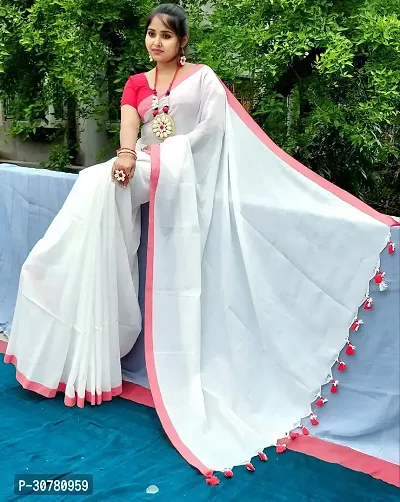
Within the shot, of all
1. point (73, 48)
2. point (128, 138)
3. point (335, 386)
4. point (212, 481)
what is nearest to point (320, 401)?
point (335, 386)

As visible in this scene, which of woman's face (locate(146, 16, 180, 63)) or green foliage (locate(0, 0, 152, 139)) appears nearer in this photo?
woman's face (locate(146, 16, 180, 63))

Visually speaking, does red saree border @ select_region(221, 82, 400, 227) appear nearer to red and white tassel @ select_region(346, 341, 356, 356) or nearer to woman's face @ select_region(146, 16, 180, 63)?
woman's face @ select_region(146, 16, 180, 63)

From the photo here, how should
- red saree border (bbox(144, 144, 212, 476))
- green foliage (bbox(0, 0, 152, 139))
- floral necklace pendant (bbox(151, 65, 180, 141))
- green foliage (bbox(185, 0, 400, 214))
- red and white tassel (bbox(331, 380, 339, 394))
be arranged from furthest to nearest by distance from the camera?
green foliage (bbox(0, 0, 152, 139)) < green foliage (bbox(185, 0, 400, 214)) < floral necklace pendant (bbox(151, 65, 180, 141)) < red saree border (bbox(144, 144, 212, 476)) < red and white tassel (bbox(331, 380, 339, 394))

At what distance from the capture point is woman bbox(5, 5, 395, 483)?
218cm

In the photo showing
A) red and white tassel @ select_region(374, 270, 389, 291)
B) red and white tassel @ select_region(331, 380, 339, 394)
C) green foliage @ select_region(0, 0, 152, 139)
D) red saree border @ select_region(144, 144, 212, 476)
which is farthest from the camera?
green foliage @ select_region(0, 0, 152, 139)

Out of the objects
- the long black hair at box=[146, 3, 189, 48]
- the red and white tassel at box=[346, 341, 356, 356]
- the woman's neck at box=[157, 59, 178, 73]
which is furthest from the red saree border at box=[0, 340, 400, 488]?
the long black hair at box=[146, 3, 189, 48]

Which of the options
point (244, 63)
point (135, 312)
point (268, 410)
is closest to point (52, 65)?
point (244, 63)

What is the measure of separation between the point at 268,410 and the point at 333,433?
234mm

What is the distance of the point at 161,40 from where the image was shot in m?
2.38

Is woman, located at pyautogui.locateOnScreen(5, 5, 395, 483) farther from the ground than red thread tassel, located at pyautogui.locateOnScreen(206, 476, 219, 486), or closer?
farther from the ground

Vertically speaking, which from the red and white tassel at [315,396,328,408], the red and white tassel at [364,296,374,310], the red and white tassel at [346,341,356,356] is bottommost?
the red and white tassel at [315,396,328,408]

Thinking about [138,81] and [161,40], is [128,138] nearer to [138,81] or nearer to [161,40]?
[138,81]

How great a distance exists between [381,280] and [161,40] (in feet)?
3.87

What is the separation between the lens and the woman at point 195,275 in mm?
2182
